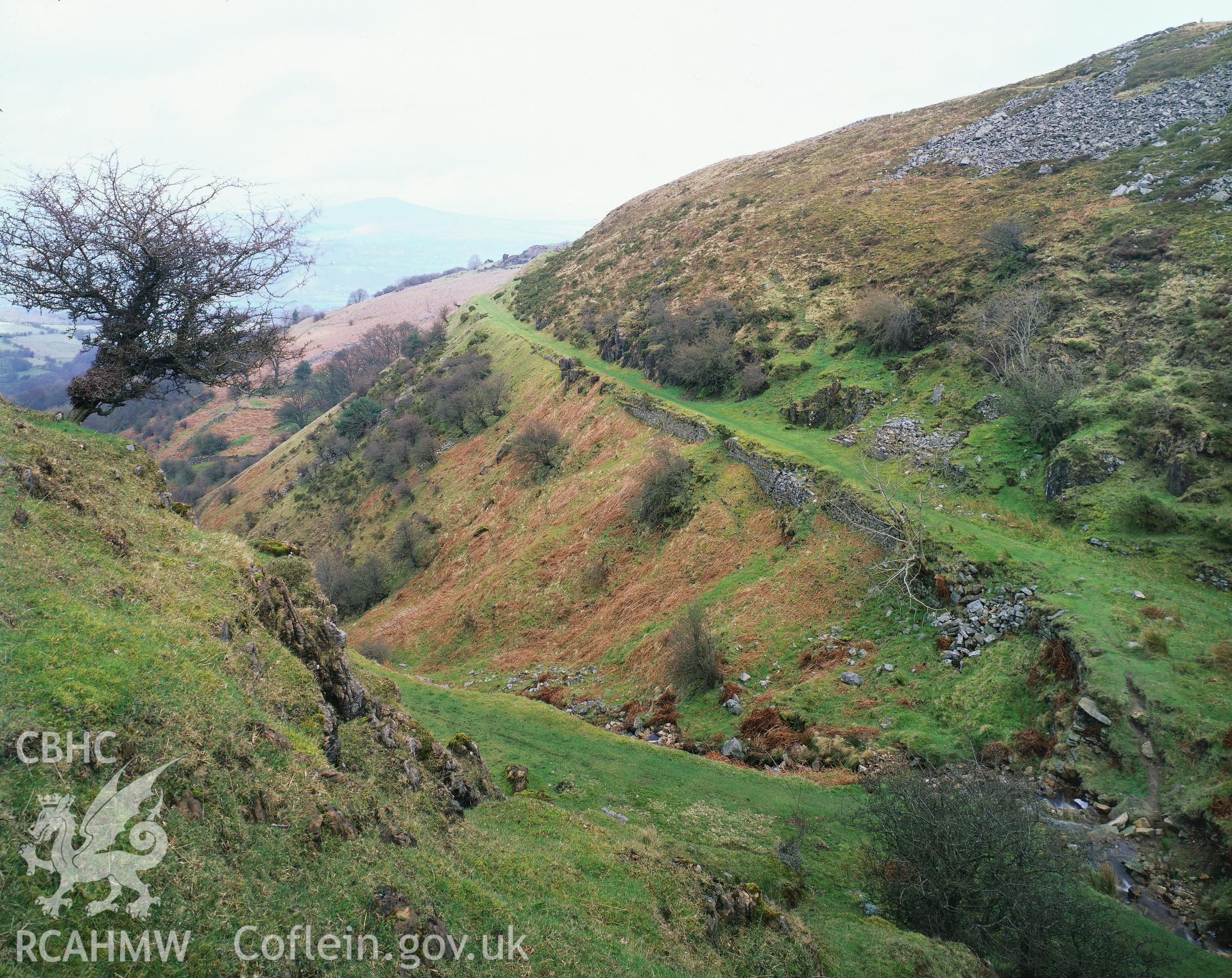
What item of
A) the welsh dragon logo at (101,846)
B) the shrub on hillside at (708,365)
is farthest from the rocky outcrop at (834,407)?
the welsh dragon logo at (101,846)

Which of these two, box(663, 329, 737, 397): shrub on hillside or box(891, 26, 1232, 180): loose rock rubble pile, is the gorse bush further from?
box(891, 26, 1232, 180): loose rock rubble pile

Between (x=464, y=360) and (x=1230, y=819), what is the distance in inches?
2757

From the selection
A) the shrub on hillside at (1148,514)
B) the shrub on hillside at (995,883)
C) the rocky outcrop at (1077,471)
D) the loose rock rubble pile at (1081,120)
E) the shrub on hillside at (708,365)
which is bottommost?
the shrub on hillside at (995,883)

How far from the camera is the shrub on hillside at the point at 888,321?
3678 centimetres

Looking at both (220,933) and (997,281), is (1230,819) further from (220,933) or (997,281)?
(997,281)

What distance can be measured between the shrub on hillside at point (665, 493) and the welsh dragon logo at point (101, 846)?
93.9ft

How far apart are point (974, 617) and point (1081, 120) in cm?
5608

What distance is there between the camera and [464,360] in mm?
70875

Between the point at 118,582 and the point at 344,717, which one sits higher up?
the point at 118,582

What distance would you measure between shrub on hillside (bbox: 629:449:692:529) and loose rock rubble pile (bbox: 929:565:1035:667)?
50.6 feet

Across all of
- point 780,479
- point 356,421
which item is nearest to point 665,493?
point 780,479

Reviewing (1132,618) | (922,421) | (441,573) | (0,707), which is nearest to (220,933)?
(0,707)

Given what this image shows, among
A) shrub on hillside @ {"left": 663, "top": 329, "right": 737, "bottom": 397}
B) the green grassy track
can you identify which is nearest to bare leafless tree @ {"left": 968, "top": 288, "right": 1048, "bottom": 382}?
the green grassy track

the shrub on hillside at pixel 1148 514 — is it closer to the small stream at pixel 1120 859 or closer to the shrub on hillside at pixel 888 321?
the small stream at pixel 1120 859
